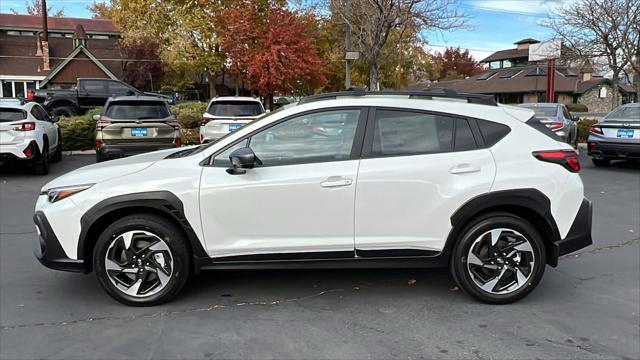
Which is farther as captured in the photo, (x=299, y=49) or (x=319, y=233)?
(x=299, y=49)

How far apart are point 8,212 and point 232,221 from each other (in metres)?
5.18

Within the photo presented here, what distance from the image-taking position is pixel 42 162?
10664 mm

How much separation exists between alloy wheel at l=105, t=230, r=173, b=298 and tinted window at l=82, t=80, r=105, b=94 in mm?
20536

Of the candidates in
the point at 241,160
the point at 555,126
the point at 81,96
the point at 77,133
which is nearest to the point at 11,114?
the point at 77,133

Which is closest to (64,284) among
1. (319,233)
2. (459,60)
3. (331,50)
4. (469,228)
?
(319,233)

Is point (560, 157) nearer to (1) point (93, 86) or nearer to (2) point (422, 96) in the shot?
(2) point (422, 96)

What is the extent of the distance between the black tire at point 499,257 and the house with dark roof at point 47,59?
36470mm

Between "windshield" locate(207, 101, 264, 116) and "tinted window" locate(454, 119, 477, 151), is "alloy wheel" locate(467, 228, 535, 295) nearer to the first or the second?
"tinted window" locate(454, 119, 477, 151)

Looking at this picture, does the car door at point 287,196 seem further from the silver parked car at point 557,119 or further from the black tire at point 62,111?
the black tire at point 62,111

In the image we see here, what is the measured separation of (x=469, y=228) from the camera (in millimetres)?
4254

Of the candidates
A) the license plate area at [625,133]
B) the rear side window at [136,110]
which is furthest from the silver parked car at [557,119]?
the rear side window at [136,110]

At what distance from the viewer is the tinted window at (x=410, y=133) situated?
4273 millimetres

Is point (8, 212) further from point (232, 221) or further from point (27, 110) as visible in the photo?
point (232, 221)

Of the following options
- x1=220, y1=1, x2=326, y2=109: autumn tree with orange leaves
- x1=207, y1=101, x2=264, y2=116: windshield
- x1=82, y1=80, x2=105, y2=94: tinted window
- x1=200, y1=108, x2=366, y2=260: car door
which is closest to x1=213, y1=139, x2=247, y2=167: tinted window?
x1=200, y1=108, x2=366, y2=260: car door
